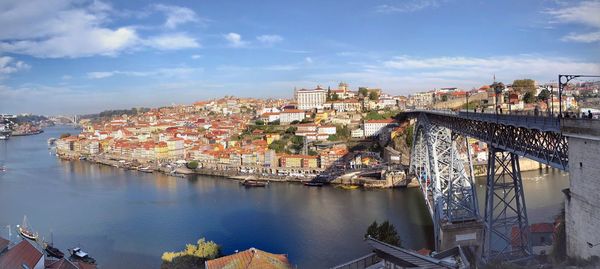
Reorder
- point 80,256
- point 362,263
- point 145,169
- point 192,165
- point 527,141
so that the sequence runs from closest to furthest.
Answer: point 362,263 → point 527,141 → point 80,256 → point 192,165 → point 145,169

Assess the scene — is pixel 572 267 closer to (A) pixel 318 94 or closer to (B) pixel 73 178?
(B) pixel 73 178

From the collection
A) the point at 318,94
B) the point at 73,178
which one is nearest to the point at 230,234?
the point at 73,178

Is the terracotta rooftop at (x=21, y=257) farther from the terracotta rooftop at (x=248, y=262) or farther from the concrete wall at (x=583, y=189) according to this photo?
the concrete wall at (x=583, y=189)

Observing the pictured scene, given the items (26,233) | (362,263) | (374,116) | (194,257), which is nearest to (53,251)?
(26,233)

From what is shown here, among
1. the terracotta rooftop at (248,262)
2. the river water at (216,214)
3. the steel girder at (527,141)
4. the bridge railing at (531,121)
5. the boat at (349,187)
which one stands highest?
the bridge railing at (531,121)

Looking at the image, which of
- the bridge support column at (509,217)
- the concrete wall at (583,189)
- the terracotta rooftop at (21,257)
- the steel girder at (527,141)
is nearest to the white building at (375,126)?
the steel girder at (527,141)

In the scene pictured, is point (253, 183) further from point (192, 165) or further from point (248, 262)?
point (248, 262)
